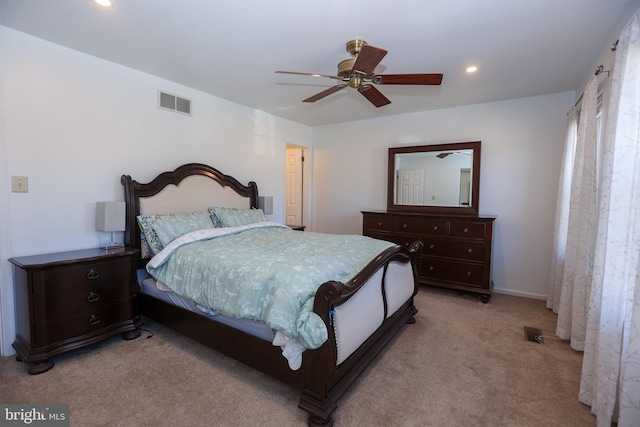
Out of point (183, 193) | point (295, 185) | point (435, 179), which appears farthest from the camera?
point (295, 185)

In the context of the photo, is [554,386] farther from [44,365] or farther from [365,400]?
[44,365]

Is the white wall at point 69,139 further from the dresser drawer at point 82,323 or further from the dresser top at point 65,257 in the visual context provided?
the dresser drawer at point 82,323

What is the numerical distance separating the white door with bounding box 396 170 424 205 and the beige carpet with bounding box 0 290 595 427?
225 cm

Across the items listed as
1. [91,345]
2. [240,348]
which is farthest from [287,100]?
[91,345]

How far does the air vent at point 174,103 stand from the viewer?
3342mm

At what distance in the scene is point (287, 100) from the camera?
157 inches

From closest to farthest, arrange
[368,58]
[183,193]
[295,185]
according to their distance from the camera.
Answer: [368,58], [183,193], [295,185]

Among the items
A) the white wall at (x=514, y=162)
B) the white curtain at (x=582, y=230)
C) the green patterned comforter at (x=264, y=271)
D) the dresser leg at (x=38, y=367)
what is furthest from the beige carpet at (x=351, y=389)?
the white wall at (x=514, y=162)

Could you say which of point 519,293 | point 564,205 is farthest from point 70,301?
point 519,293

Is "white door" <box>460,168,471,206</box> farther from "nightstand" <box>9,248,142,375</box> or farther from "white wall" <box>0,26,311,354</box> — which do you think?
"nightstand" <box>9,248,142,375</box>

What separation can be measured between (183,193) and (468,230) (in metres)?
3.53

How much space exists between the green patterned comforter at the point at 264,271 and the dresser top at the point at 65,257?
0.32 metres

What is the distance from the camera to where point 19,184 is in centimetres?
242

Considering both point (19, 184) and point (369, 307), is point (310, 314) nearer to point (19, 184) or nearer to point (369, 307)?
point (369, 307)
